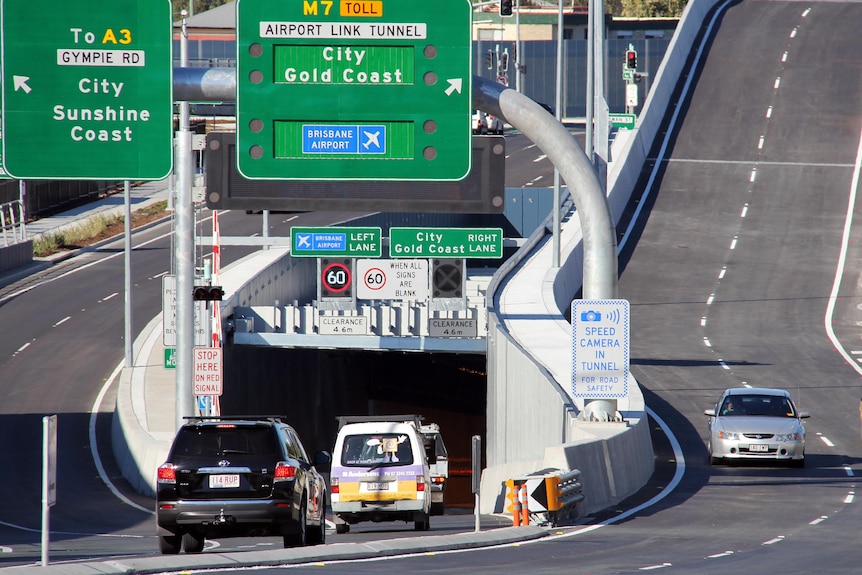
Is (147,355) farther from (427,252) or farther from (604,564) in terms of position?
(604,564)

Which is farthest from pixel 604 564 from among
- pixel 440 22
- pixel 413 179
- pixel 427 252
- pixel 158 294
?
pixel 158 294

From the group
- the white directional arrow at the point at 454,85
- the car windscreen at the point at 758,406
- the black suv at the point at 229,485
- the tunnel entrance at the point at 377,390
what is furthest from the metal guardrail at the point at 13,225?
the black suv at the point at 229,485

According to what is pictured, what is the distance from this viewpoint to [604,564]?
1523cm

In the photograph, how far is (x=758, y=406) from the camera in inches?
1142

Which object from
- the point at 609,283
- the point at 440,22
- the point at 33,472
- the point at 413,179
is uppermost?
the point at 440,22

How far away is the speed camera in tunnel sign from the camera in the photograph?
22.0 m

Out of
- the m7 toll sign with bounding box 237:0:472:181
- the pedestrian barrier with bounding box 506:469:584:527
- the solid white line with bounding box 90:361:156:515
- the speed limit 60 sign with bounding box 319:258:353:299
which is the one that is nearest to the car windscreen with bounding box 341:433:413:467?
the pedestrian barrier with bounding box 506:469:584:527

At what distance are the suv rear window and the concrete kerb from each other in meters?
1.15

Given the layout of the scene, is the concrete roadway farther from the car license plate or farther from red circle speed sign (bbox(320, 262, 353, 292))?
red circle speed sign (bbox(320, 262, 353, 292))

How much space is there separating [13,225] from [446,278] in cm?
2050

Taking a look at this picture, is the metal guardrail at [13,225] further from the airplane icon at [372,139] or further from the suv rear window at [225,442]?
the suv rear window at [225,442]

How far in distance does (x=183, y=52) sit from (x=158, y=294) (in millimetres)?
27467

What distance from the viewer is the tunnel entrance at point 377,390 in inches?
1989

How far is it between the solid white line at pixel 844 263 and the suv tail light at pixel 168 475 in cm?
2673
